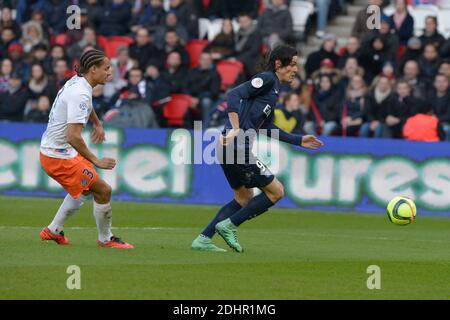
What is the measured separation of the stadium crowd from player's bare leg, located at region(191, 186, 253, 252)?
8301 millimetres

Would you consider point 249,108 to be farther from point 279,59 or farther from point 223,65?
point 223,65

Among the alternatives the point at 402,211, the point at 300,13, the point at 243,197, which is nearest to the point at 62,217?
the point at 243,197

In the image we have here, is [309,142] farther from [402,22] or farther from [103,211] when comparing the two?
[402,22]

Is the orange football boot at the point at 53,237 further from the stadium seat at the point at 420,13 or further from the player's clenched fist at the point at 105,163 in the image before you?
the stadium seat at the point at 420,13

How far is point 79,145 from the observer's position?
452 inches

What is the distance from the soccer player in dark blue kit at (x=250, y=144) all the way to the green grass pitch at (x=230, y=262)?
428 mm

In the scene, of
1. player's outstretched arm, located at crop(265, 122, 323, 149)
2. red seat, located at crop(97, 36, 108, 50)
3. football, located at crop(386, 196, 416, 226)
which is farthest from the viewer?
red seat, located at crop(97, 36, 108, 50)

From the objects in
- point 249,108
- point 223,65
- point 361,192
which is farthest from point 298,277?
point 223,65

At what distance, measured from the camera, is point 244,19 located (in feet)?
79.6

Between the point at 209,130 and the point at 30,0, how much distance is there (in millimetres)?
9383

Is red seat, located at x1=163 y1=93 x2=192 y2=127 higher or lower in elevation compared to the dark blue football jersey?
lower

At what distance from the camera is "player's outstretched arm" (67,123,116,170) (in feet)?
37.3

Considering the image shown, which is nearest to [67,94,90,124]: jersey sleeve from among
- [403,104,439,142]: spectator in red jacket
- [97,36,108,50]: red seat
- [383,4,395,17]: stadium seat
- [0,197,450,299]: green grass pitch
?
[0,197,450,299]: green grass pitch

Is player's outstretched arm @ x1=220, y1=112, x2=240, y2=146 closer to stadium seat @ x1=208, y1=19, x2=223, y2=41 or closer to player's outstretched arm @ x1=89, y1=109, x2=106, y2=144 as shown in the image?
player's outstretched arm @ x1=89, y1=109, x2=106, y2=144
